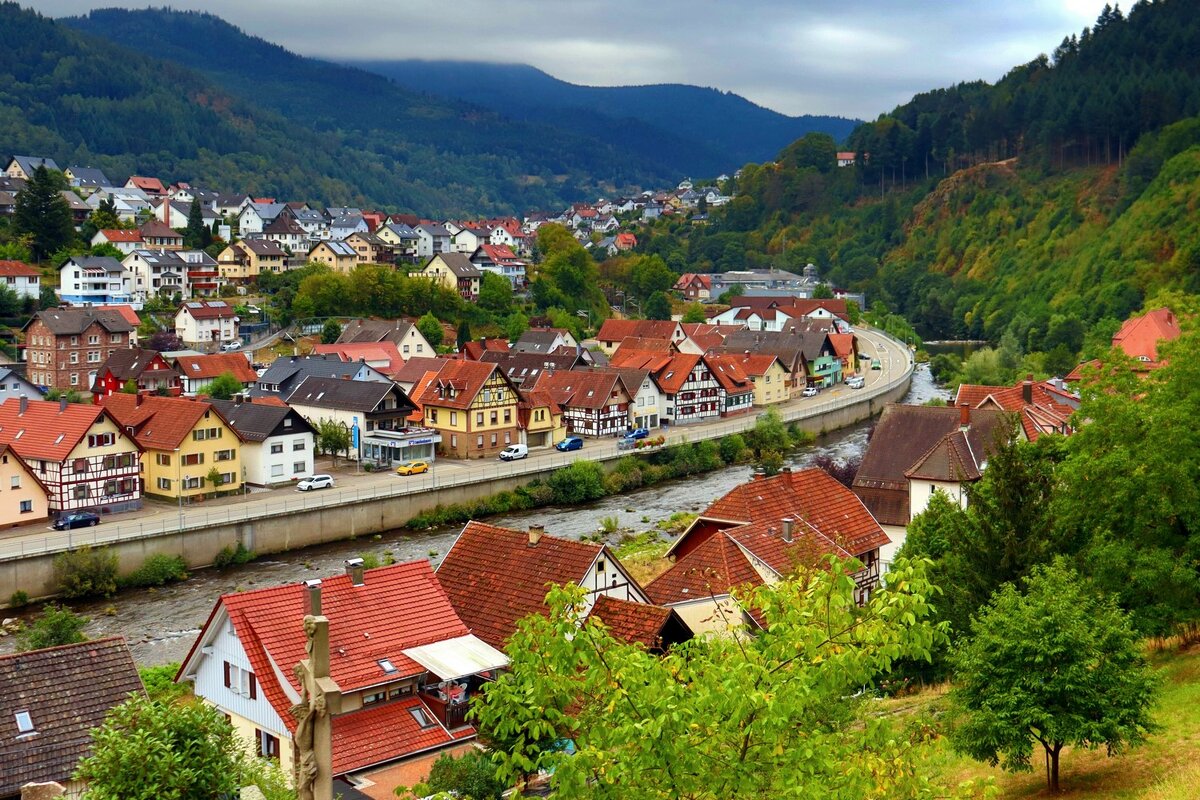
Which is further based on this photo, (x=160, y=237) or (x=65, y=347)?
(x=160, y=237)

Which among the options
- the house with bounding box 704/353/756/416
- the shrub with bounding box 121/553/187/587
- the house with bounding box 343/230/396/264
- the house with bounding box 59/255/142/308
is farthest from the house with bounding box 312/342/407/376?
the house with bounding box 343/230/396/264

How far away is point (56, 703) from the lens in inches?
648

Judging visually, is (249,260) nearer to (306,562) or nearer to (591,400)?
(591,400)

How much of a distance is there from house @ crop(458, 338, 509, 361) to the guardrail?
15.5 m

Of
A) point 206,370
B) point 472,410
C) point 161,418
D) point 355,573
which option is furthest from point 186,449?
point 355,573

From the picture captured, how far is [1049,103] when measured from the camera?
14388 centimetres

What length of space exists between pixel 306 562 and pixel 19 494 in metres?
9.33

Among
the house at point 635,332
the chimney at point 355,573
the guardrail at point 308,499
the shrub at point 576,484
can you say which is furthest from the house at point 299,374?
the chimney at point 355,573

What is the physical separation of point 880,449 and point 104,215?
80.9 meters

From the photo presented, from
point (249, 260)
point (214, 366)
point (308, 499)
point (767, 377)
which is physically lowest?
point (308, 499)

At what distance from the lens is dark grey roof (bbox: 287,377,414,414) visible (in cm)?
5366

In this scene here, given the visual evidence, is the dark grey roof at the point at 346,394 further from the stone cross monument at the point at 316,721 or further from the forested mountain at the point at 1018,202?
the stone cross monument at the point at 316,721

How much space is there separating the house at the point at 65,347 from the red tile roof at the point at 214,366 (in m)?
4.70

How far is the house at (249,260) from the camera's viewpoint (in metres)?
98.6
